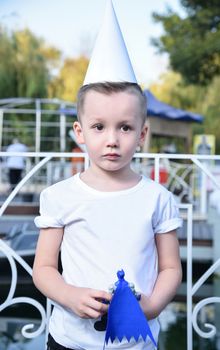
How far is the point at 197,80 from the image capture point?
46.3ft

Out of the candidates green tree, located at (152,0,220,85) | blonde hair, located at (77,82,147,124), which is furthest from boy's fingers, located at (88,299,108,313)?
green tree, located at (152,0,220,85)

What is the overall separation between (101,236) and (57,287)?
16 cm

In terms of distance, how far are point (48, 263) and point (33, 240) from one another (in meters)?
4.07

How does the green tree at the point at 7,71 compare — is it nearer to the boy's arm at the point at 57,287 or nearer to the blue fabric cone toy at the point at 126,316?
the boy's arm at the point at 57,287

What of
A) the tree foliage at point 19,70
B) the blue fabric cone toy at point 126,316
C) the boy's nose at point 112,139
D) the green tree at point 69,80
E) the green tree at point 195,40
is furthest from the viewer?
the green tree at point 69,80

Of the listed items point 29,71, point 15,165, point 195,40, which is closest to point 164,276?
Answer: point 15,165

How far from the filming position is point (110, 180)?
1.31 m

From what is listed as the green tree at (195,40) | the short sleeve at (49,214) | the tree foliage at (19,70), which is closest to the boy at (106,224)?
the short sleeve at (49,214)

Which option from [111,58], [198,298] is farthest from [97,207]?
[198,298]

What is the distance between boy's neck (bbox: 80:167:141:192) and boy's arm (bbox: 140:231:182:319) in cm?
16

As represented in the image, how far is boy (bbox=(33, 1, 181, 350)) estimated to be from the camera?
49.8 inches

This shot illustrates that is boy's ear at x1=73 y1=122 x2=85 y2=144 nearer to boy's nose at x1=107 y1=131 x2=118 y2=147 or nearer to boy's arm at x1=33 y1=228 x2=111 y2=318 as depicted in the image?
boy's nose at x1=107 y1=131 x2=118 y2=147

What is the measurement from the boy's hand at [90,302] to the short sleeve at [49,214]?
194mm

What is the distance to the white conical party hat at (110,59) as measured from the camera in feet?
4.27
